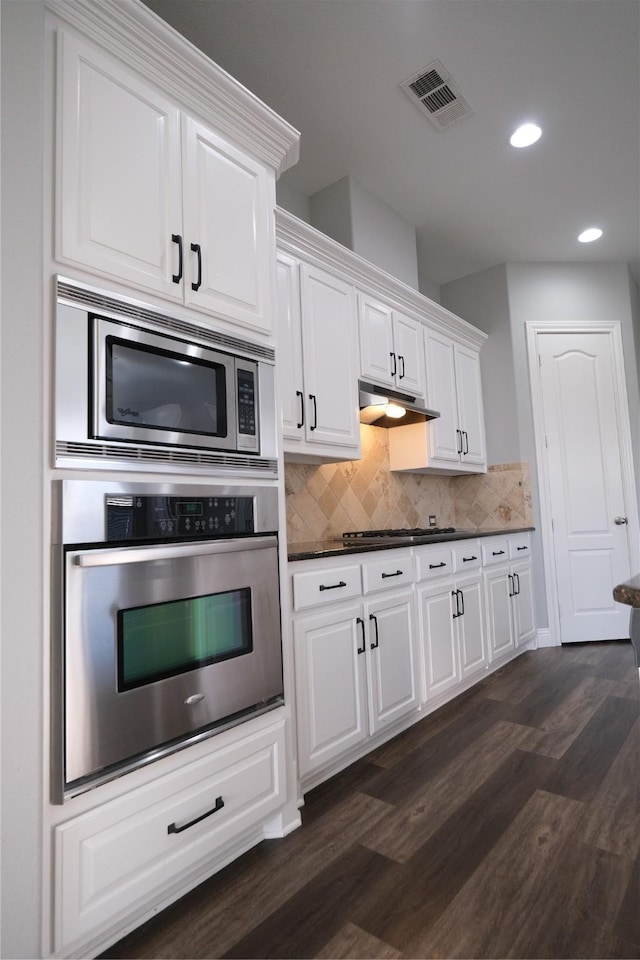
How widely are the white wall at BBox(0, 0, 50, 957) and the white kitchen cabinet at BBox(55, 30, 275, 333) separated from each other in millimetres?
74

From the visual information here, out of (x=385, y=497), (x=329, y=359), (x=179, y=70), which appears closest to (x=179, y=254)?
(x=179, y=70)

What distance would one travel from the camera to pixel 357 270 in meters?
2.86

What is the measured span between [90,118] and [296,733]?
1993 millimetres

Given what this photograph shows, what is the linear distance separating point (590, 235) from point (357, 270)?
2269mm

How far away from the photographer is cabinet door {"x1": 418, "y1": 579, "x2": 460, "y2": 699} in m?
2.63

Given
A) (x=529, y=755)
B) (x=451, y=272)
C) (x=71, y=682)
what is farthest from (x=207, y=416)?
(x=451, y=272)

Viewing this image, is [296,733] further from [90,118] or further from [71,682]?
[90,118]

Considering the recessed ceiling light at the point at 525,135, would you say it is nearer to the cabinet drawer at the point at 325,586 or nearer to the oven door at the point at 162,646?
the cabinet drawer at the point at 325,586

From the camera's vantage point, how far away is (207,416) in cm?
157

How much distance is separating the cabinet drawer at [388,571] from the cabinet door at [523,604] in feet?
4.69

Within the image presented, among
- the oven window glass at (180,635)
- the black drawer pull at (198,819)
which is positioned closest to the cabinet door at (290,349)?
the oven window glass at (180,635)

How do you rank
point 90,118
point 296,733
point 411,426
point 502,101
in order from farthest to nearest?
point 411,426
point 502,101
point 296,733
point 90,118

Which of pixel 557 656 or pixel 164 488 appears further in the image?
pixel 557 656

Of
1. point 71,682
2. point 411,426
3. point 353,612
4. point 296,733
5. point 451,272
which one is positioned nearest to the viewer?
point 71,682
